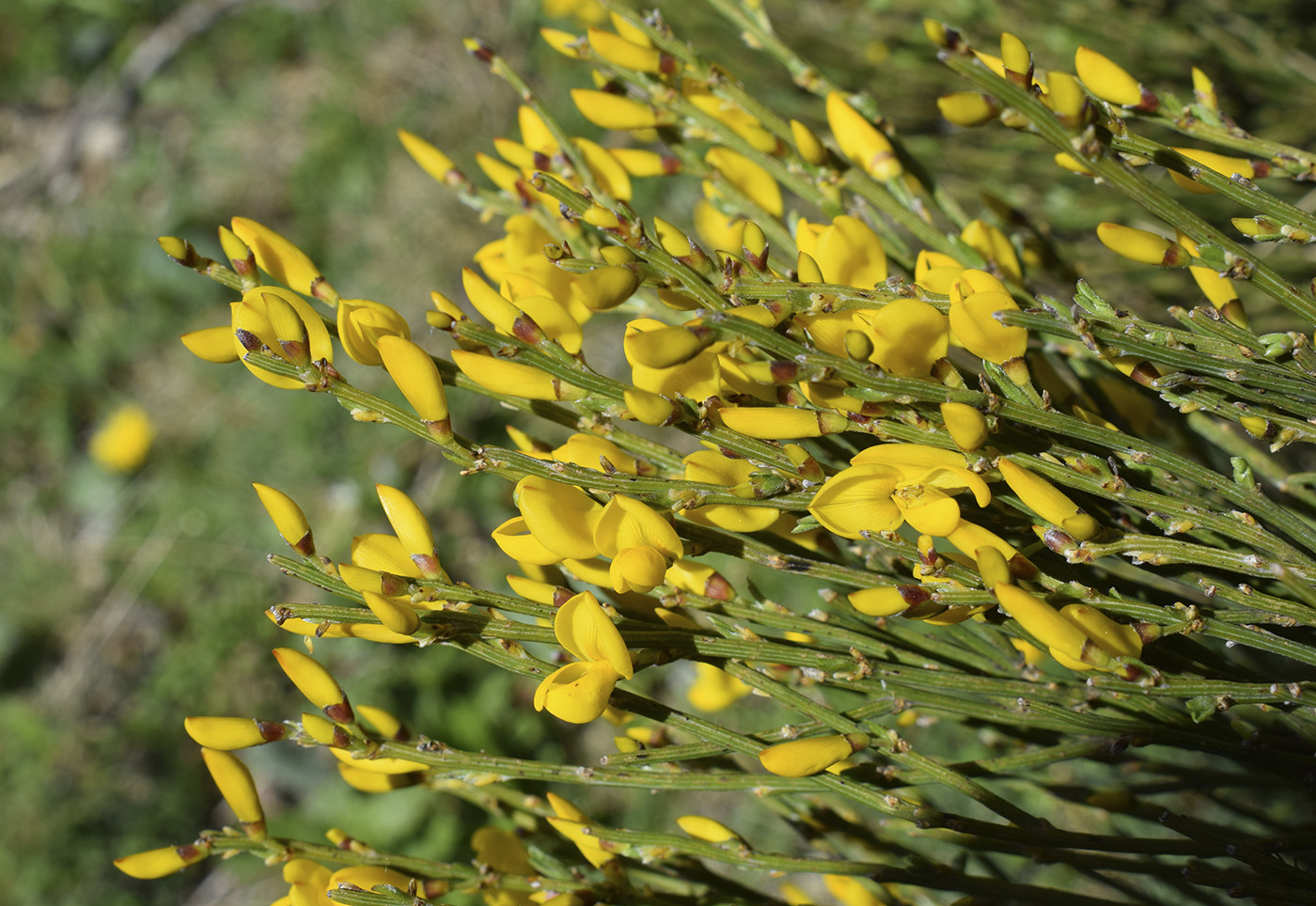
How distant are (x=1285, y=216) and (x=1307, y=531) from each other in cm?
24

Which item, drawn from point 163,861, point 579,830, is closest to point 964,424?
point 579,830

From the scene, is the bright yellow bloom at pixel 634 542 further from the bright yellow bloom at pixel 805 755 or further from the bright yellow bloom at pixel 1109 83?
the bright yellow bloom at pixel 1109 83

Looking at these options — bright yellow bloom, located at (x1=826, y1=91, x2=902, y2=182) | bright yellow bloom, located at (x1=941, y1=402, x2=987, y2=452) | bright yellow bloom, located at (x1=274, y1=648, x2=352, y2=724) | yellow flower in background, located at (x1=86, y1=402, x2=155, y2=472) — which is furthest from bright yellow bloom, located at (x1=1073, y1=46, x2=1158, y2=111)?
yellow flower in background, located at (x1=86, y1=402, x2=155, y2=472)

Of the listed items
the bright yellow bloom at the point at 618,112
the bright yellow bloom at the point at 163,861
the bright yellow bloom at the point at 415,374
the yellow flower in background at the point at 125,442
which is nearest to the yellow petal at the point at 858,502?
the bright yellow bloom at the point at 415,374

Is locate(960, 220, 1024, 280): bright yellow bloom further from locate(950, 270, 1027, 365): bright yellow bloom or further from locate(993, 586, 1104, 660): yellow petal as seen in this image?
locate(993, 586, 1104, 660): yellow petal

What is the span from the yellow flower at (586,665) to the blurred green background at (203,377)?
1.65 meters

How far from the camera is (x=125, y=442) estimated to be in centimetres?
369

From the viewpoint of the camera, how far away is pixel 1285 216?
27.9 inches

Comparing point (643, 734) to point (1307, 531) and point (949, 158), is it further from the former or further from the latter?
point (949, 158)

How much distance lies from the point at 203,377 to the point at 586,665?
356cm

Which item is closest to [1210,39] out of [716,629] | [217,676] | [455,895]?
[716,629]

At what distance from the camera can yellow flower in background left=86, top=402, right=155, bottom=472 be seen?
3.69m

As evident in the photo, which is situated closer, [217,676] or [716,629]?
[716,629]

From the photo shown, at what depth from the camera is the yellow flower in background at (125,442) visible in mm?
3688
